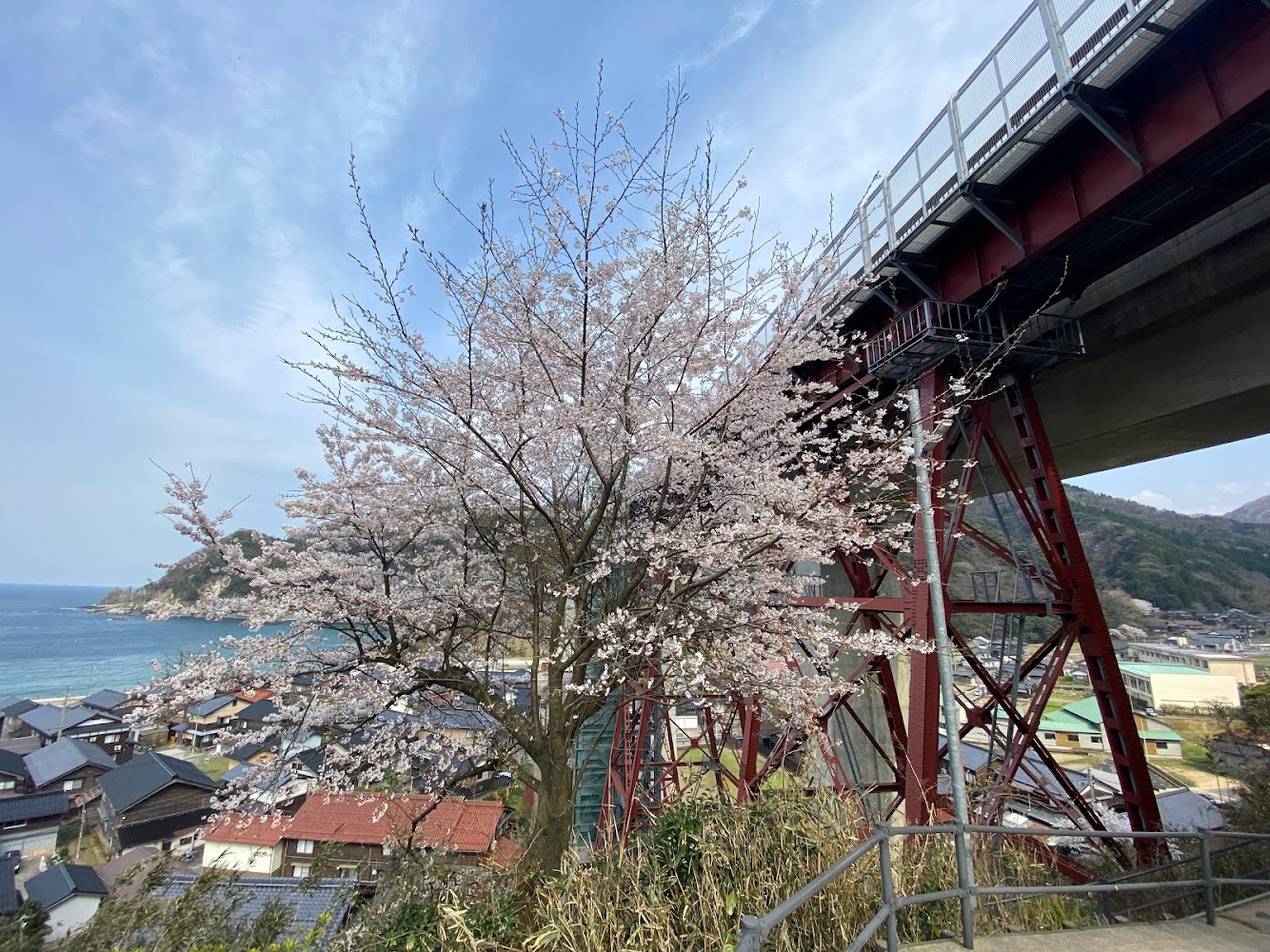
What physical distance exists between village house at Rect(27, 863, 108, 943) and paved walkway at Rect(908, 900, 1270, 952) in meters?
21.7

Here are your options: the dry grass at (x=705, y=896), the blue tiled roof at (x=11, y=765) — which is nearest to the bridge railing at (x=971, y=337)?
the dry grass at (x=705, y=896)

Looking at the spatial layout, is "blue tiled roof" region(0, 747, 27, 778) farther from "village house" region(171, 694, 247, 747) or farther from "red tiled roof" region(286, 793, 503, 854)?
"red tiled roof" region(286, 793, 503, 854)

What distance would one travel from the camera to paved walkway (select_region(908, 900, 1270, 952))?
3.48 meters

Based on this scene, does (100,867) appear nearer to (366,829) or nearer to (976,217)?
(366,829)

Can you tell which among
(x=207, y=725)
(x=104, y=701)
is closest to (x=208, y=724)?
(x=207, y=725)

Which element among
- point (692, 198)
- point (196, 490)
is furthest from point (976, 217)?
point (196, 490)

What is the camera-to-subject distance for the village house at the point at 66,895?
15.1 meters

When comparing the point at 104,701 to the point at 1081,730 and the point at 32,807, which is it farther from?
the point at 1081,730

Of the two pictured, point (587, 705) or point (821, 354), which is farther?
point (821, 354)

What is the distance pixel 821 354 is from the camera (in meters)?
6.76

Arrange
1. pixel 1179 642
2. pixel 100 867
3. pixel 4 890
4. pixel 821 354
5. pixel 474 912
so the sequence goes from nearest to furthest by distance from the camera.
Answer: pixel 474 912 < pixel 821 354 < pixel 4 890 < pixel 100 867 < pixel 1179 642

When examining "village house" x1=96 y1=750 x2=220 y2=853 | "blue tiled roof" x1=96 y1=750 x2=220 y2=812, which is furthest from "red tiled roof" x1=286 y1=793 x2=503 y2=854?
"blue tiled roof" x1=96 y1=750 x2=220 y2=812

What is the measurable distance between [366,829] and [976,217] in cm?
2213

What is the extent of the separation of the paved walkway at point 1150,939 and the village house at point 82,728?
146ft
